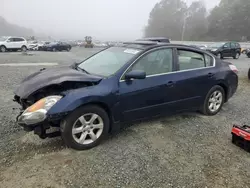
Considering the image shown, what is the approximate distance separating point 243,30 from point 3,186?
6570 centimetres

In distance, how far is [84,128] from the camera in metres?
3.20

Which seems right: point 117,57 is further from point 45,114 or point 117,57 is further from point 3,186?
point 3,186

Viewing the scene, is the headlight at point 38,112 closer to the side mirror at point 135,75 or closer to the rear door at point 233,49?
the side mirror at point 135,75

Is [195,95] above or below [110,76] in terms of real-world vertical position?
below

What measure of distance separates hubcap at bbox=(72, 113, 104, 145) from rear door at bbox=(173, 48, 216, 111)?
1.53m

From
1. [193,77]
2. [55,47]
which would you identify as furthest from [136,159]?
[55,47]

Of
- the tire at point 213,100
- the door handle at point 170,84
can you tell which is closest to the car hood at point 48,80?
the door handle at point 170,84

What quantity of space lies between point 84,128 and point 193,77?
86.5 inches

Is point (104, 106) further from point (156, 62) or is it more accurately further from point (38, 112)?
point (156, 62)

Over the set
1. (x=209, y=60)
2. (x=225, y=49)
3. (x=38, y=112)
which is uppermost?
(x=209, y=60)

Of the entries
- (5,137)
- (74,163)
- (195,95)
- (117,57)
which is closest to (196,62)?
(195,95)

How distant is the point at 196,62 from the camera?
14.5 ft

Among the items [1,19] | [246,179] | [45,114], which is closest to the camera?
[246,179]

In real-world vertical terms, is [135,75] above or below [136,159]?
above
